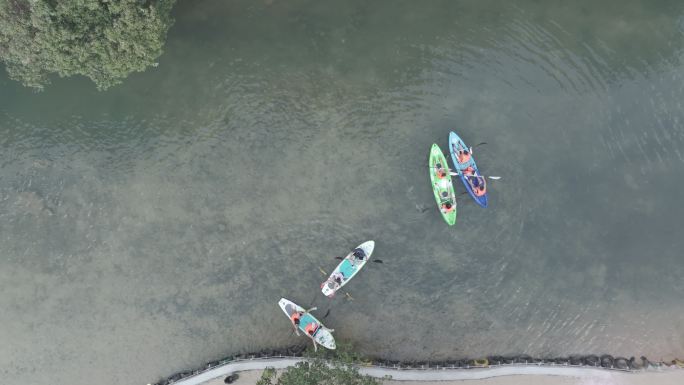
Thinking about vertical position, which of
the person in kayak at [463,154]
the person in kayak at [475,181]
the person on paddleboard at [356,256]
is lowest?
the person on paddleboard at [356,256]

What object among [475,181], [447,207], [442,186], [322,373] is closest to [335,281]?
[322,373]

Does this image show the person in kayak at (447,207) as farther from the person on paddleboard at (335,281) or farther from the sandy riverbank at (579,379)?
the sandy riverbank at (579,379)

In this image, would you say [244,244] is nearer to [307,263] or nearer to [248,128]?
[307,263]

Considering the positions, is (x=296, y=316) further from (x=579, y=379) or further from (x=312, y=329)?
(x=579, y=379)

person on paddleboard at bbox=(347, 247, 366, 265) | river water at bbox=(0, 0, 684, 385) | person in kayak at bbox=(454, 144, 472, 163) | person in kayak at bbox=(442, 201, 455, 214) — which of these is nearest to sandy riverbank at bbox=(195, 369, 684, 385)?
river water at bbox=(0, 0, 684, 385)

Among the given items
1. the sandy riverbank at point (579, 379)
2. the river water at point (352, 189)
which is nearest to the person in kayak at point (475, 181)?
the river water at point (352, 189)
